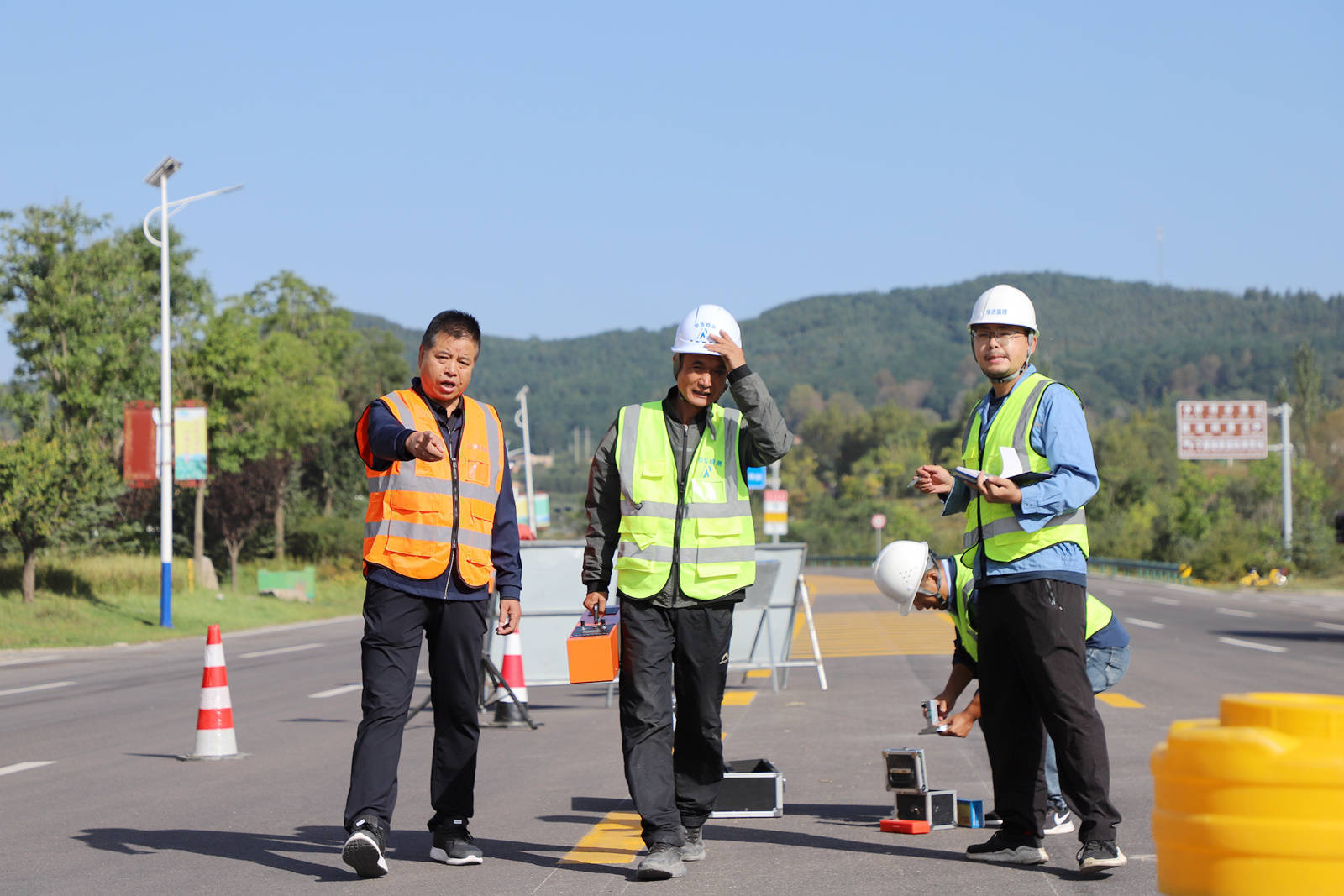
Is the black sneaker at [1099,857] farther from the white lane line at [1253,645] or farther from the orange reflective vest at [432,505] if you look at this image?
the white lane line at [1253,645]

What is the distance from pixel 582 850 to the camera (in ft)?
20.6

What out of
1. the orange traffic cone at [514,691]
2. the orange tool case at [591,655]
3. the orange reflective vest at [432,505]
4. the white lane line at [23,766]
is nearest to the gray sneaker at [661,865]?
the orange tool case at [591,655]

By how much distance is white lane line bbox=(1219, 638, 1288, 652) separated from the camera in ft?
66.4

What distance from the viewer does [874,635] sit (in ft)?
76.8

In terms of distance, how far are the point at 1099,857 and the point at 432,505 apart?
283 cm

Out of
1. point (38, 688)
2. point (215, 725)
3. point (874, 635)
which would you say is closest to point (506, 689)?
point (215, 725)

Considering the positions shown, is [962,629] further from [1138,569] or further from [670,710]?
[1138,569]

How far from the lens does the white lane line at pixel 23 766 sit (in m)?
9.55

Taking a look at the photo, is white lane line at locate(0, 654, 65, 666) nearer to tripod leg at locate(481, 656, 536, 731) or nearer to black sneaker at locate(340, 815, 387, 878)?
tripod leg at locate(481, 656, 536, 731)

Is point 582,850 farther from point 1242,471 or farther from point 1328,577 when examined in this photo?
point 1242,471

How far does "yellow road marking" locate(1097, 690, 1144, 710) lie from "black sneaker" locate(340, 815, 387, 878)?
7857 millimetres

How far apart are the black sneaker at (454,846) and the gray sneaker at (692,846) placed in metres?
0.82

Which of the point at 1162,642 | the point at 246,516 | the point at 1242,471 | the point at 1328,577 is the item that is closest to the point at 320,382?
the point at 246,516

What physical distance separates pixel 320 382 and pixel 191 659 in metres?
42.2
